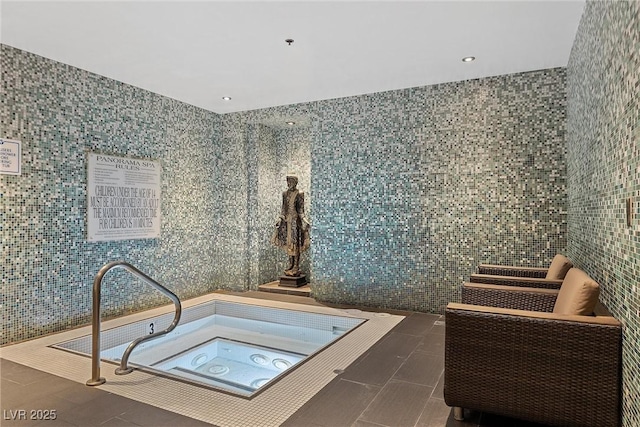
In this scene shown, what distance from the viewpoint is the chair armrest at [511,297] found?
289 cm

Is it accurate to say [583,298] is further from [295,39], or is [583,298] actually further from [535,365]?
[295,39]

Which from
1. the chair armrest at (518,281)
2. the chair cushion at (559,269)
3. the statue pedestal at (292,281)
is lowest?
the statue pedestal at (292,281)

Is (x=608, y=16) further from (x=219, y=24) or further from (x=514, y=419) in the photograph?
(x=219, y=24)

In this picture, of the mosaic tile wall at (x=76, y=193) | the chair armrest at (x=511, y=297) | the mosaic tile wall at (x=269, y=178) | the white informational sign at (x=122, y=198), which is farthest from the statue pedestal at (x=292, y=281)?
the chair armrest at (x=511, y=297)

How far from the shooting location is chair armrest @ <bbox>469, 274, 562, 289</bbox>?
3109mm

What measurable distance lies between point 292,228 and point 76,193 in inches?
114

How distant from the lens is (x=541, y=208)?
13.8ft

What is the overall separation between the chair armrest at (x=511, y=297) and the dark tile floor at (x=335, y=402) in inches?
22.9

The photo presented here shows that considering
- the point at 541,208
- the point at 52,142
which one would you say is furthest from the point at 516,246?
the point at 52,142

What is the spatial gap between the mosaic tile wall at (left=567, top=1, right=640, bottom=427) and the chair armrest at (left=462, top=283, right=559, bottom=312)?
0.35 metres

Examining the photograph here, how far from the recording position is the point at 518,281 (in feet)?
10.9

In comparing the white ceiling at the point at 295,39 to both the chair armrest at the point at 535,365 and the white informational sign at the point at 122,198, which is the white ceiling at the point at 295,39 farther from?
the chair armrest at the point at 535,365

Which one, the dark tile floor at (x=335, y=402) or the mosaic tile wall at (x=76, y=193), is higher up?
the mosaic tile wall at (x=76, y=193)

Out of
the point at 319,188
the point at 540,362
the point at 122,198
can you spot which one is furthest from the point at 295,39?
the point at 540,362
